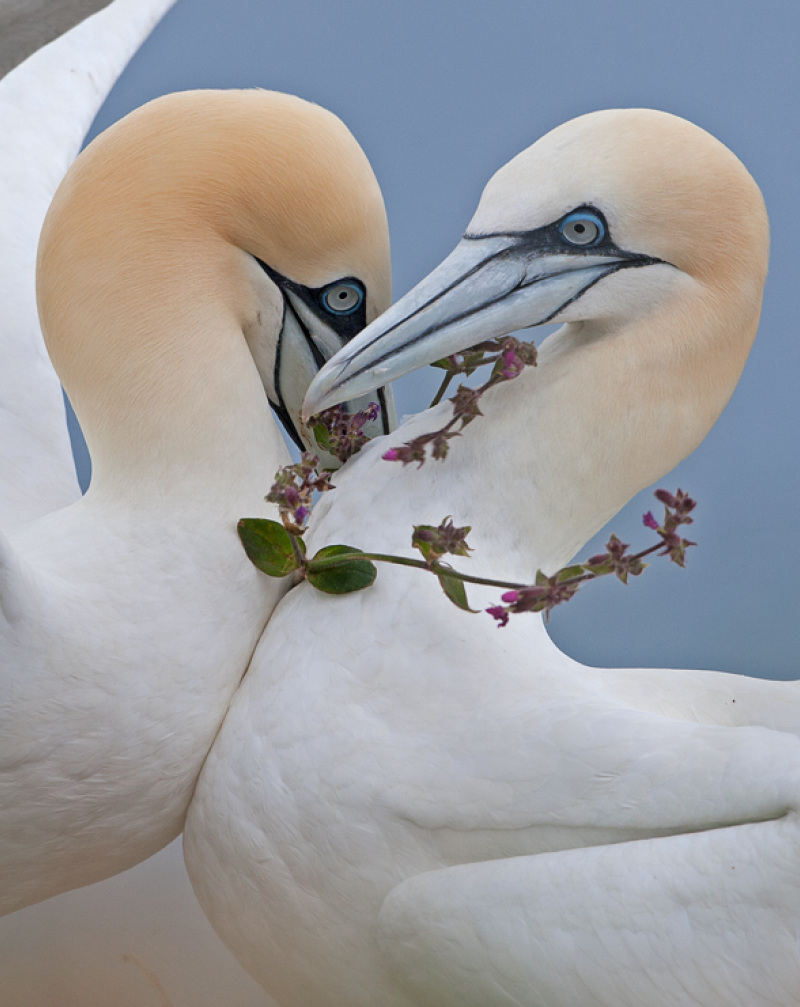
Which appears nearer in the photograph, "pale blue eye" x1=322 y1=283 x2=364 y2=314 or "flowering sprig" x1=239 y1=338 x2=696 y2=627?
"flowering sprig" x1=239 y1=338 x2=696 y2=627

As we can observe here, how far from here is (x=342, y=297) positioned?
7.53 feet

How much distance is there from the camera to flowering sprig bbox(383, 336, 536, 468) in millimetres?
2143

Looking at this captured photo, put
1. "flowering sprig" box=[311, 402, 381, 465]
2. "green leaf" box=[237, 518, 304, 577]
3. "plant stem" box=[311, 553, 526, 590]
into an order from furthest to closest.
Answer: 1. "flowering sprig" box=[311, 402, 381, 465]
2. "green leaf" box=[237, 518, 304, 577]
3. "plant stem" box=[311, 553, 526, 590]

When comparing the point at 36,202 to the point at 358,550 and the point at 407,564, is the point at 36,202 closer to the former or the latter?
the point at 358,550

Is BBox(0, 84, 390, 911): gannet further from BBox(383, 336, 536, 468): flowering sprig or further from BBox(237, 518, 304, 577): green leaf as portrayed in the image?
BBox(383, 336, 536, 468): flowering sprig

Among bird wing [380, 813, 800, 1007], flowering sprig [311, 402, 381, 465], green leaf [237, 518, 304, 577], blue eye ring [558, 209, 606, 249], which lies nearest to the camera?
bird wing [380, 813, 800, 1007]

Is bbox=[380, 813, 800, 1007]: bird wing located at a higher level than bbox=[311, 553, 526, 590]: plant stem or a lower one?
lower

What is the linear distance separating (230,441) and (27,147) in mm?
1569

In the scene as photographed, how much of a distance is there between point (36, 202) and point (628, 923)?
2450 mm

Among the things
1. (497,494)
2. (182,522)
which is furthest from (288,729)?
(497,494)

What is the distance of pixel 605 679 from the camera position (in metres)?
2.29

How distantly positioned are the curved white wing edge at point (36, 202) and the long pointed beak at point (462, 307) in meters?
0.91

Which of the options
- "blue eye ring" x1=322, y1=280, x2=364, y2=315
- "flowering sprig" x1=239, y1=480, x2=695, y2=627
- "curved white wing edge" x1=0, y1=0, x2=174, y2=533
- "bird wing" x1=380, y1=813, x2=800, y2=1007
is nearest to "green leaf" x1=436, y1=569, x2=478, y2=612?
"flowering sprig" x1=239, y1=480, x2=695, y2=627

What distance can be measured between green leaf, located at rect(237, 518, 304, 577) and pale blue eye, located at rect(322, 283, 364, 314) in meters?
0.41
